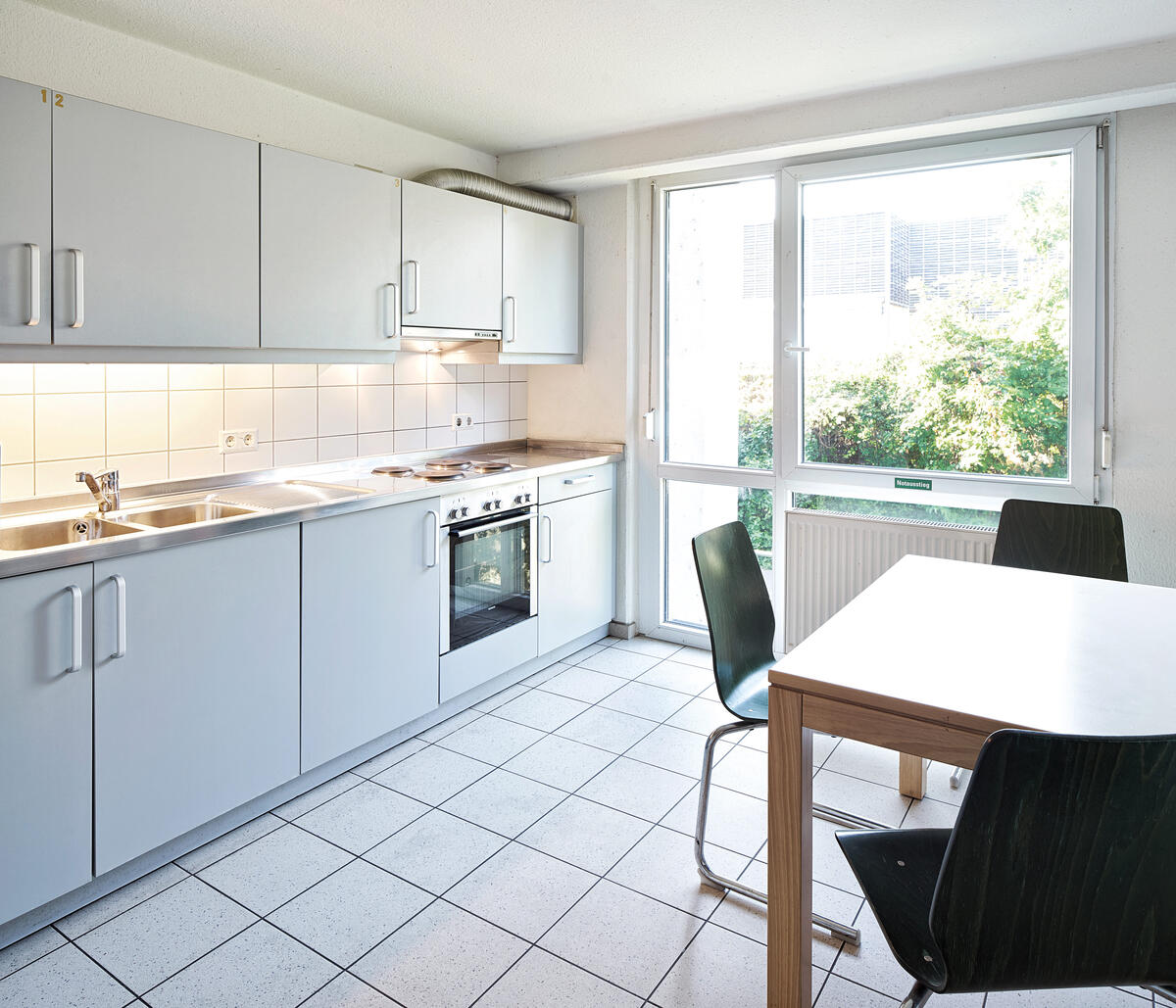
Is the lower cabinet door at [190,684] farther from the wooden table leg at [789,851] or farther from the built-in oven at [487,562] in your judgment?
the wooden table leg at [789,851]

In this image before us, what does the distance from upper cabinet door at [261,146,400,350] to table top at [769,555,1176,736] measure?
1990 millimetres

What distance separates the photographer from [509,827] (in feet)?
8.32

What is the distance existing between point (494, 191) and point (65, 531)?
2.24 metres

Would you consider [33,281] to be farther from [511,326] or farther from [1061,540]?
[1061,540]

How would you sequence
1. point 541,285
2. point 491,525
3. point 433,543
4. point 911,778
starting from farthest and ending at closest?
A: 1. point 541,285
2. point 491,525
3. point 433,543
4. point 911,778

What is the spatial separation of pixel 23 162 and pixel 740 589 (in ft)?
7.34

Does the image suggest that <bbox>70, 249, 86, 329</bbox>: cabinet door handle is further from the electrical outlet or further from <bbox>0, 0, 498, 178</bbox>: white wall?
the electrical outlet

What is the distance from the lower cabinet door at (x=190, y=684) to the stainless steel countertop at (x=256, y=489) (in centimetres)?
4

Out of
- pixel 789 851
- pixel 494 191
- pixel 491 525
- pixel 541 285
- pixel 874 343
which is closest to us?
pixel 789 851

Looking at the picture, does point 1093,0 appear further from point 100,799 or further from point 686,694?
point 100,799

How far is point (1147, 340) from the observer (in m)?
3.00

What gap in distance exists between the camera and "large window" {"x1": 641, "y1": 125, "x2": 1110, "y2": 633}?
3.16 m

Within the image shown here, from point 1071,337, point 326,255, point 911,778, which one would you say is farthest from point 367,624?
point 1071,337

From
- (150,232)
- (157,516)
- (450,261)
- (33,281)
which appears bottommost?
(157,516)
